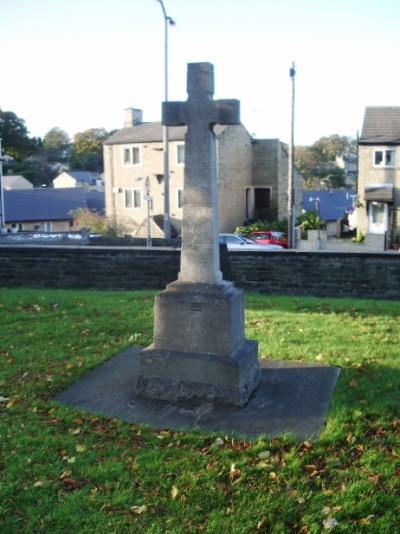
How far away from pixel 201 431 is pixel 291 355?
8.18 ft

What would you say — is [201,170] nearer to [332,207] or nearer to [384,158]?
[384,158]

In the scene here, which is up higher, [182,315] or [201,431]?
[182,315]

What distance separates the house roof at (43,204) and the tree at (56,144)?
1784 inches

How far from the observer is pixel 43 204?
2292 inches

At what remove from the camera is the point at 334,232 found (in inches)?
1914

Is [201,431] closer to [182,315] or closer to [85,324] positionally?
[182,315]

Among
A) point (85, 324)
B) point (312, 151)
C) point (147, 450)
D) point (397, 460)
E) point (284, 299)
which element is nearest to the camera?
point (397, 460)

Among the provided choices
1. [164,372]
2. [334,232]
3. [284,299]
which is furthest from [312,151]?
[164,372]

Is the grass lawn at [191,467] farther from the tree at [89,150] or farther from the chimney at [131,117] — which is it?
the tree at [89,150]

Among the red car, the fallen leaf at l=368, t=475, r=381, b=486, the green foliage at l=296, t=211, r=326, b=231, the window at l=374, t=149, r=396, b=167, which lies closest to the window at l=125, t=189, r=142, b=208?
the green foliage at l=296, t=211, r=326, b=231

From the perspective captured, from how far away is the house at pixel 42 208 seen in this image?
56044 mm

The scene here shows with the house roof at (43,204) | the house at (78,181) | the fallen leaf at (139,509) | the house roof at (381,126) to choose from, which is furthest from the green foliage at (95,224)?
the fallen leaf at (139,509)

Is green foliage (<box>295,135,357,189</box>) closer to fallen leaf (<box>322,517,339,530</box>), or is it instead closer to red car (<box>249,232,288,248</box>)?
red car (<box>249,232,288,248</box>)

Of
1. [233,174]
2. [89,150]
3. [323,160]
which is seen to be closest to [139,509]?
[233,174]
